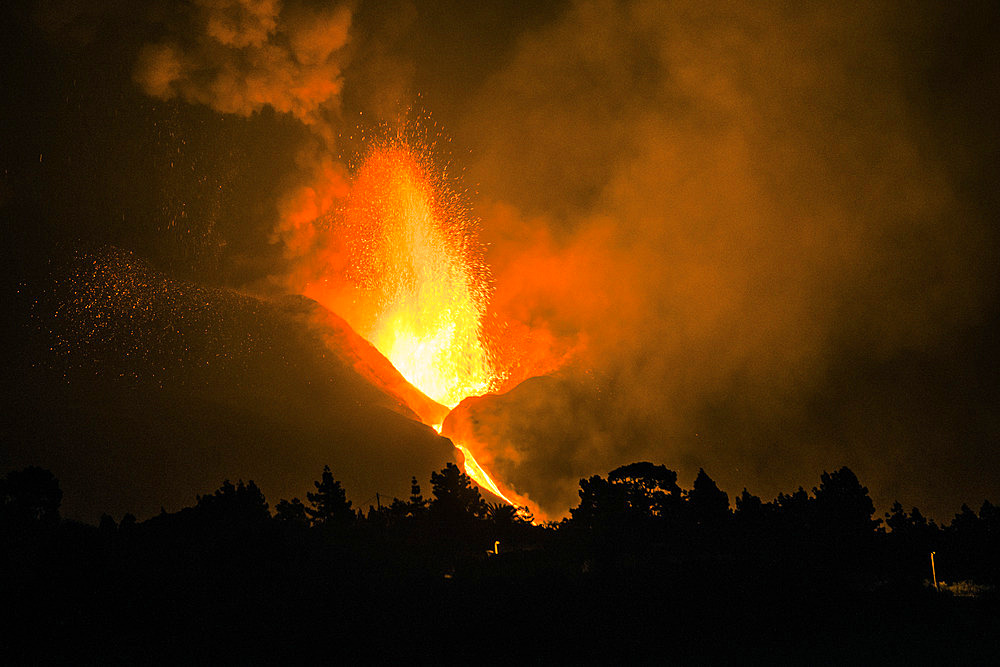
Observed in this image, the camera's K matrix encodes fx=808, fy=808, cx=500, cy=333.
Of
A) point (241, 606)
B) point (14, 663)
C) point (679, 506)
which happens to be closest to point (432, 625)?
point (241, 606)

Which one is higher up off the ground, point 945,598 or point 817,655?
point 945,598

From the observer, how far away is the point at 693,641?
30844mm

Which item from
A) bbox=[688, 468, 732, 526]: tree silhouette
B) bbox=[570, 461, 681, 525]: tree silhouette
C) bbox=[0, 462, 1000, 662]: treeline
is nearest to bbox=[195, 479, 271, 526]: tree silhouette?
bbox=[0, 462, 1000, 662]: treeline

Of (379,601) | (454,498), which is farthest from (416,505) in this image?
(379,601)

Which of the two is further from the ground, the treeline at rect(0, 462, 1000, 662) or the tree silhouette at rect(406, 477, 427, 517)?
the tree silhouette at rect(406, 477, 427, 517)

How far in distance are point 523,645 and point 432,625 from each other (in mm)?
3264

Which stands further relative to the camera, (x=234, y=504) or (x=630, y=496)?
(x=630, y=496)

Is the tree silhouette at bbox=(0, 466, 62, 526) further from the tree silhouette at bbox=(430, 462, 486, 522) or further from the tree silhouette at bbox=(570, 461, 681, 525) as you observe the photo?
the tree silhouette at bbox=(570, 461, 681, 525)

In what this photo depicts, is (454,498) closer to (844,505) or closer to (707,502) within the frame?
(707,502)

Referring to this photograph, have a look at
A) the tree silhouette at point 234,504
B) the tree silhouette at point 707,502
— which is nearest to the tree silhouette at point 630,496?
the tree silhouette at point 707,502

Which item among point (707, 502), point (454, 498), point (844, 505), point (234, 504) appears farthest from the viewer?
point (844, 505)

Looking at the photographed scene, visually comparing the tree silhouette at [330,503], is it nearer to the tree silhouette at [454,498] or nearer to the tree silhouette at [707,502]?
the tree silhouette at [454,498]

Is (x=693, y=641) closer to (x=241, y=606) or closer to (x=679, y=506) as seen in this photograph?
(x=241, y=606)

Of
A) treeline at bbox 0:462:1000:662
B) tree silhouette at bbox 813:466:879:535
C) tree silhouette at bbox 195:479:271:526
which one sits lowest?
treeline at bbox 0:462:1000:662
